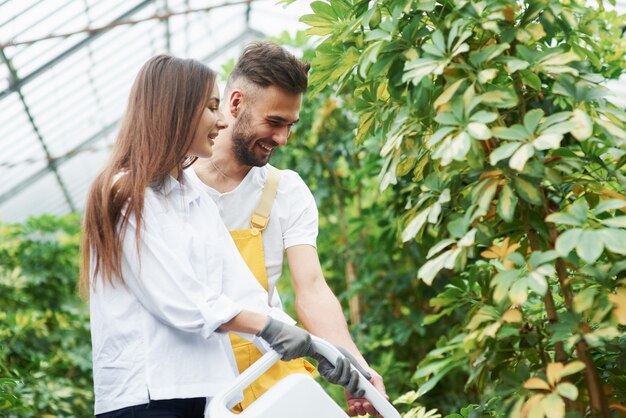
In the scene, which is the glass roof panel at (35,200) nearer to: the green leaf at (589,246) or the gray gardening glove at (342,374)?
the gray gardening glove at (342,374)

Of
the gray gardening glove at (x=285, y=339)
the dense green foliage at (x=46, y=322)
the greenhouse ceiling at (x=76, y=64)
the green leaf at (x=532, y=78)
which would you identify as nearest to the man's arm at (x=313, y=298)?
the gray gardening glove at (x=285, y=339)

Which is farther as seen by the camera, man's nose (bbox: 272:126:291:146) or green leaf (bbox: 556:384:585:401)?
man's nose (bbox: 272:126:291:146)

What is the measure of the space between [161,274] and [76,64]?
25.5ft

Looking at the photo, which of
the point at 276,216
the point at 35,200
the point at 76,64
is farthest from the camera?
the point at 35,200

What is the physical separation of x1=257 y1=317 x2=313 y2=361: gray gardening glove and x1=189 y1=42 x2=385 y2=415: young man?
0.44 m

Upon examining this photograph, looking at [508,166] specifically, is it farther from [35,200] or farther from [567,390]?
[35,200]

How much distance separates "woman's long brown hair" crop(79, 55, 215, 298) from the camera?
7.01ft

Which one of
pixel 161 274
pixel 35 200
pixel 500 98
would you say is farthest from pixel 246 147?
pixel 35 200

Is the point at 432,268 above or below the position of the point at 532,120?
below

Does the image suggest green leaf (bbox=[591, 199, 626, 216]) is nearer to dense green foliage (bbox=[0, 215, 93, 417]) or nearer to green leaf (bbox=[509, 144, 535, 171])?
green leaf (bbox=[509, 144, 535, 171])

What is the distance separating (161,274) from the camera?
82.8 inches

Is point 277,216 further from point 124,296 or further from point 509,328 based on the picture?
point 509,328

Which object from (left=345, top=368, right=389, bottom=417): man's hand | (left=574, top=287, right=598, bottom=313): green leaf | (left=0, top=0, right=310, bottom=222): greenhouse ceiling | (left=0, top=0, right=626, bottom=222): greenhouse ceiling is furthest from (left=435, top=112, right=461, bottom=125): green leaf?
(left=0, top=0, right=310, bottom=222): greenhouse ceiling

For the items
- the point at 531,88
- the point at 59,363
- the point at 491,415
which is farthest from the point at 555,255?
the point at 59,363
